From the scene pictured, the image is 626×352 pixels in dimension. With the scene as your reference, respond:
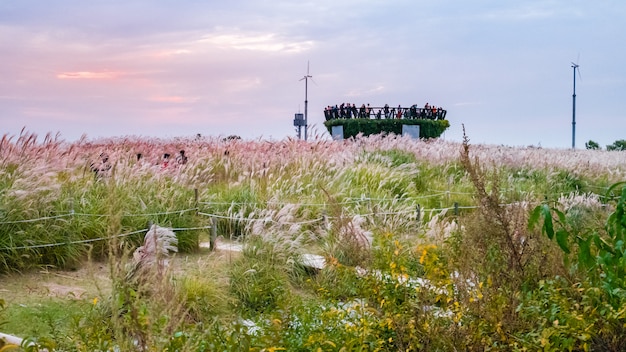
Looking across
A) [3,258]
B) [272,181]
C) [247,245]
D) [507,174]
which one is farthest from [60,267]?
[507,174]

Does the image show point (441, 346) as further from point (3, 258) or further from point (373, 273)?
point (3, 258)

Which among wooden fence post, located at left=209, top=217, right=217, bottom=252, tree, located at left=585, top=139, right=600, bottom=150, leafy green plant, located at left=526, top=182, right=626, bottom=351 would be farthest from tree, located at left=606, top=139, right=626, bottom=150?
leafy green plant, located at left=526, top=182, right=626, bottom=351

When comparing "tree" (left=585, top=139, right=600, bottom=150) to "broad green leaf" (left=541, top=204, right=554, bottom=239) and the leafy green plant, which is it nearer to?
the leafy green plant

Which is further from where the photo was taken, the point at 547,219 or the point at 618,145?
Answer: the point at 618,145

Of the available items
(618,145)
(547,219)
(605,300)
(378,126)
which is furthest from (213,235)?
(618,145)

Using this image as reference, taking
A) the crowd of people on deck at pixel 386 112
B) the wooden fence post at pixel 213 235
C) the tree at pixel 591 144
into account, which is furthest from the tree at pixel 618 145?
the wooden fence post at pixel 213 235

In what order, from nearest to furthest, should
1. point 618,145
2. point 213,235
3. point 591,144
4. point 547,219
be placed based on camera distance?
point 547,219
point 213,235
point 591,144
point 618,145

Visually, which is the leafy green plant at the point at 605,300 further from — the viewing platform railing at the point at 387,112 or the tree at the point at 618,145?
the tree at the point at 618,145

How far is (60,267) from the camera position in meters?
6.59

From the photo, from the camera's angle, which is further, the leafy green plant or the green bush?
the green bush

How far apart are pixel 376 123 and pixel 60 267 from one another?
926 inches

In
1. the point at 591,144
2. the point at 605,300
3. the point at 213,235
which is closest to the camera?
the point at 605,300

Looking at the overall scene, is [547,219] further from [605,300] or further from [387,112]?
[387,112]

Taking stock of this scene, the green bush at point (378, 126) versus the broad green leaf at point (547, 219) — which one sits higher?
the green bush at point (378, 126)
